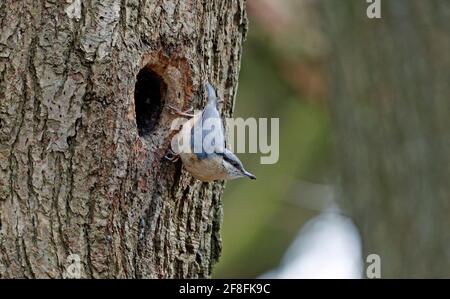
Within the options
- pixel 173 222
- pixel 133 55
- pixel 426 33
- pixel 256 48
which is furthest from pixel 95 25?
pixel 256 48

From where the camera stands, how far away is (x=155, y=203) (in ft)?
13.3

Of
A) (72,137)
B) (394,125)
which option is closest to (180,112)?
(72,137)

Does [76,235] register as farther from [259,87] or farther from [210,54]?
[259,87]

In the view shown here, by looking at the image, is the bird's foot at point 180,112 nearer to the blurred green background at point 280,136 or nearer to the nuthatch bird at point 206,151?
the nuthatch bird at point 206,151

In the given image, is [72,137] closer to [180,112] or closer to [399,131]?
[180,112]

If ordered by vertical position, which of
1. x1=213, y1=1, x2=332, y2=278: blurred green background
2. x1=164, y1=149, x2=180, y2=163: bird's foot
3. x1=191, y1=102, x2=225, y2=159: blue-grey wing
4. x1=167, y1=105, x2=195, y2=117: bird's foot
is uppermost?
x1=213, y1=1, x2=332, y2=278: blurred green background

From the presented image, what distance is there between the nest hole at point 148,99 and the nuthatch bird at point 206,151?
0.17 m

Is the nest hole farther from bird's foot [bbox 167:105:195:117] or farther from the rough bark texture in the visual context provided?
the rough bark texture

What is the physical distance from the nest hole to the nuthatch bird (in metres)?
0.17

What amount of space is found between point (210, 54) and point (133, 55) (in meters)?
0.42

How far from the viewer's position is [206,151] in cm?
399

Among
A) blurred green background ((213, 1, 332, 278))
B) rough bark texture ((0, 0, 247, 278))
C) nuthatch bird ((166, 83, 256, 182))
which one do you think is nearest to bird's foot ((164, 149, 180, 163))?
nuthatch bird ((166, 83, 256, 182))

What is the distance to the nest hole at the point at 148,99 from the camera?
13.7 ft

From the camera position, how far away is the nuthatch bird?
4.00 metres
